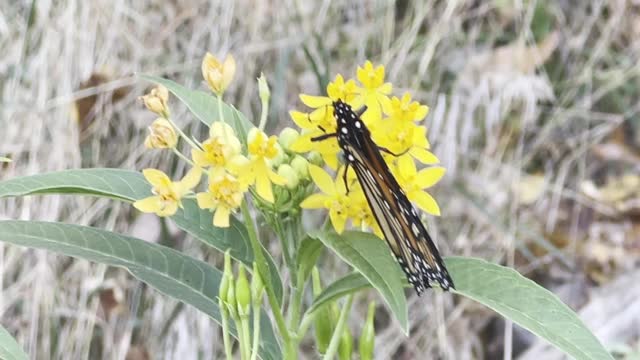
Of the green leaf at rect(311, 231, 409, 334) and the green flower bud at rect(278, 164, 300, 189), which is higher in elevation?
the green flower bud at rect(278, 164, 300, 189)

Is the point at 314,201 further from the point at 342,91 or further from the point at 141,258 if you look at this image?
the point at 141,258

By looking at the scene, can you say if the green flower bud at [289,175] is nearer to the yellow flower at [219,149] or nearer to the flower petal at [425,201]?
the yellow flower at [219,149]

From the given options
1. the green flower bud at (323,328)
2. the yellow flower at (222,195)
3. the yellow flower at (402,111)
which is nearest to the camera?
the yellow flower at (222,195)

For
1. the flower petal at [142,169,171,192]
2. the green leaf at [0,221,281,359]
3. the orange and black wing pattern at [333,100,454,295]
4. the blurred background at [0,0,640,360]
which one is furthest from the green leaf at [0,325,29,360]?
the blurred background at [0,0,640,360]

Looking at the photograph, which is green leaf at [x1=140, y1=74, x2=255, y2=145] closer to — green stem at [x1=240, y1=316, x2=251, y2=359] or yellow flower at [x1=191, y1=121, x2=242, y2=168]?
yellow flower at [x1=191, y1=121, x2=242, y2=168]

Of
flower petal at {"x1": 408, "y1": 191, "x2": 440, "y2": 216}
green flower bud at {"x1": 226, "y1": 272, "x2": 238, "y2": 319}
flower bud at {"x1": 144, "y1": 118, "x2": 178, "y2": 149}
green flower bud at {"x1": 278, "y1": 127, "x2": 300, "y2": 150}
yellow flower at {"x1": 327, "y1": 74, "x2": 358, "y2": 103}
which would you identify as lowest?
green flower bud at {"x1": 226, "y1": 272, "x2": 238, "y2": 319}

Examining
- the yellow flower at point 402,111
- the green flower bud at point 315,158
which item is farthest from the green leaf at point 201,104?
the yellow flower at point 402,111

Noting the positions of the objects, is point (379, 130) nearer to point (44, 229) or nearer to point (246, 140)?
point (246, 140)
